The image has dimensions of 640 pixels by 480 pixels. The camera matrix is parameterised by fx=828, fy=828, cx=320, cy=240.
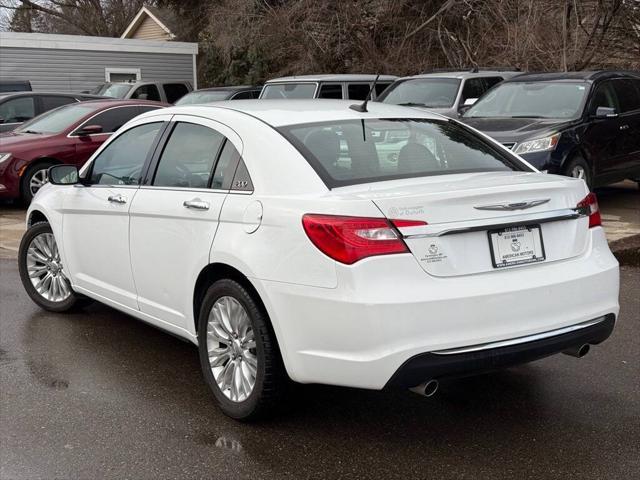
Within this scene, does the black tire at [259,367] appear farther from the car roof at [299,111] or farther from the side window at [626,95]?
the side window at [626,95]

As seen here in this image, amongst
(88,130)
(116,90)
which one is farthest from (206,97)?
(88,130)

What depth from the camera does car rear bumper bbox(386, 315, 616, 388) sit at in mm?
3514

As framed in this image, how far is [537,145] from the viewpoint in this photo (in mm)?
9117

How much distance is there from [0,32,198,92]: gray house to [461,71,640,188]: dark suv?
1756 centimetres

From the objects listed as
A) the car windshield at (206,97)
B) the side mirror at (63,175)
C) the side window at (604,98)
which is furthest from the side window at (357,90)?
the side mirror at (63,175)

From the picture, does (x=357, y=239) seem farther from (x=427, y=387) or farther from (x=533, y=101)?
(x=533, y=101)

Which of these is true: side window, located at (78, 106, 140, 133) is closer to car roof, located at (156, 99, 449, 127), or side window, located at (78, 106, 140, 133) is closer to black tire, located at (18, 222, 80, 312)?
black tire, located at (18, 222, 80, 312)

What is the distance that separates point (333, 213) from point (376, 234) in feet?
0.71

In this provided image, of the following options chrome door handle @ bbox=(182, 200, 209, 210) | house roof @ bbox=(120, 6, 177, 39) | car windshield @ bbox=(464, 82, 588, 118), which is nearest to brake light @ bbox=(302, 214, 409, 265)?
chrome door handle @ bbox=(182, 200, 209, 210)

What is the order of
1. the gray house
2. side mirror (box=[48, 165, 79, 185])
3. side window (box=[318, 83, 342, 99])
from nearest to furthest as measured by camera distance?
side mirror (box=[48, 165, 79, 185]) → side window (box=[318, 83, 342, 99]) → the gray house

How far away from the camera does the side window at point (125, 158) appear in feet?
16.9

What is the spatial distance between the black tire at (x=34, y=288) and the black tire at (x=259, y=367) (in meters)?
2.34

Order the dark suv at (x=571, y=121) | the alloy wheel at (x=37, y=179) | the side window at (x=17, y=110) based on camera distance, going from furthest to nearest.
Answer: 1. the side window at (x=17, y=110)
2. the alloy wheel at (x=37, y=179)
3. the dark suv at (x=571, y=121)

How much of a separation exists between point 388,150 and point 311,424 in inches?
57.8
